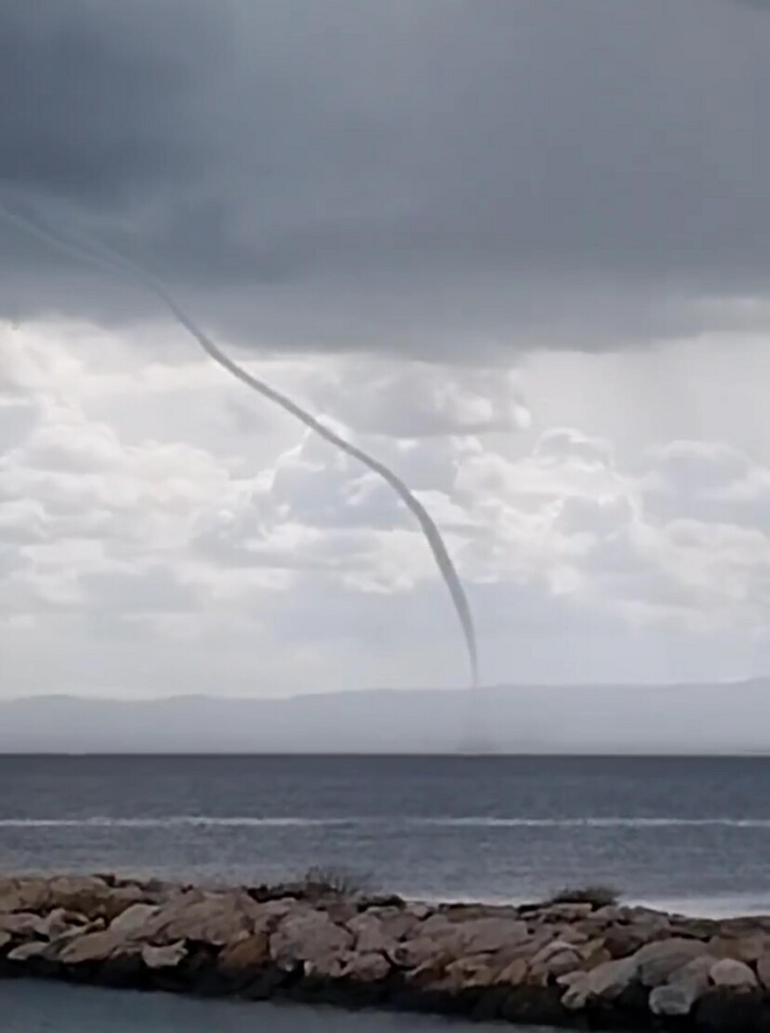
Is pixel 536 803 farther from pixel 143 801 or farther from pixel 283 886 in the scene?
pixel 283 886

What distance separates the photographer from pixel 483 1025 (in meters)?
15.4

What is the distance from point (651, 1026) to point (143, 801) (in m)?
85.7

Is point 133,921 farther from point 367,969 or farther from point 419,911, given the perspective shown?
point 367,969

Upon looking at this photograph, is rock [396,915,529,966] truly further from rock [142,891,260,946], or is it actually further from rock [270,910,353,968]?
rock [142,891,260,946]

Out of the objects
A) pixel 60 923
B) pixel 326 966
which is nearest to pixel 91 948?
pixel 60 923

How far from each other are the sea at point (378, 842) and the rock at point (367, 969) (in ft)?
3.23

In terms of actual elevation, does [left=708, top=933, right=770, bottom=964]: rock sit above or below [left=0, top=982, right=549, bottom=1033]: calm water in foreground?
above

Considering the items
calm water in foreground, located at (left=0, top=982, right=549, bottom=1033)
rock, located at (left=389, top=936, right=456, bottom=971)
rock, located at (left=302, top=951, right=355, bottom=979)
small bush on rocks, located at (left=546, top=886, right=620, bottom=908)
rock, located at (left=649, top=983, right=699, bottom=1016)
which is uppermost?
small bush on rocks, located at (left=546, top=886, right=620, bottom=908)

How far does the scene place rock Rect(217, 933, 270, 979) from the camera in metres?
17.6

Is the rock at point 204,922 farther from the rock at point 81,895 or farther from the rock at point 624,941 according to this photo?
the rock at point 624,941

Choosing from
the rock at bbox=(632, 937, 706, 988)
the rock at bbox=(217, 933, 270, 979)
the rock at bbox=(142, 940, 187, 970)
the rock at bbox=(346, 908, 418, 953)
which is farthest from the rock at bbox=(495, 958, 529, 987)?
the rock at bbox=(142, 940, 187, 970)

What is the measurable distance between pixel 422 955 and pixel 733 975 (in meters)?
2.81

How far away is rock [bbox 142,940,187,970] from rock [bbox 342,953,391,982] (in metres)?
1.73

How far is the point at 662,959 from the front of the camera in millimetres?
15922
